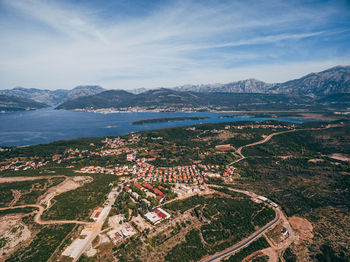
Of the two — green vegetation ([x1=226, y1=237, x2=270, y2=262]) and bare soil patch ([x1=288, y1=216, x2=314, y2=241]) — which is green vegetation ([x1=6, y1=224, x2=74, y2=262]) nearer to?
green vegetation ([x1=226, y1=237, x2=270, y2=262])

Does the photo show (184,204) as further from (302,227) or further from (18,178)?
(18,178)

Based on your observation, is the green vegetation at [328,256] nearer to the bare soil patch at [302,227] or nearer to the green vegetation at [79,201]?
the bare soil patch at [302,227]

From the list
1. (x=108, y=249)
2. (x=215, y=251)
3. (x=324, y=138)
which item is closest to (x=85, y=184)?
(x=108, y=249)

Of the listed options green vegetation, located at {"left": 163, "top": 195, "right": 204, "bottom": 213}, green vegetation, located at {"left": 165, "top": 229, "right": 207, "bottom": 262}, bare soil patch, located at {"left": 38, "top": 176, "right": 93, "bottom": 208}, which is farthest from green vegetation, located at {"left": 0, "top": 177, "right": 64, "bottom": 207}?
green vegetation, located at {"left": 165, "top": 229, "right": 207, "bottom": 262}

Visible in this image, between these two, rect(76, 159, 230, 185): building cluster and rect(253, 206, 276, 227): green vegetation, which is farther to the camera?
rect(76, 159, 230, 185): building cluster

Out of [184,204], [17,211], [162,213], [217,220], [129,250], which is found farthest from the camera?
[184,204]

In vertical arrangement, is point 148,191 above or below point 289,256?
above

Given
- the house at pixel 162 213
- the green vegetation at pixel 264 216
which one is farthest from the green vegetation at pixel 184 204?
the green vegetation at pixel 264 216

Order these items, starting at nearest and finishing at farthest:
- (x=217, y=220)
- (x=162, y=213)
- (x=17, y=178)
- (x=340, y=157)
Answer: (x=217, y=220), (x=162, y=213), (x=17, y=178), (x=340, y=157)

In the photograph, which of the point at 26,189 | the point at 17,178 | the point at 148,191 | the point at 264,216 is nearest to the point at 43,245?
the point at 26,189
